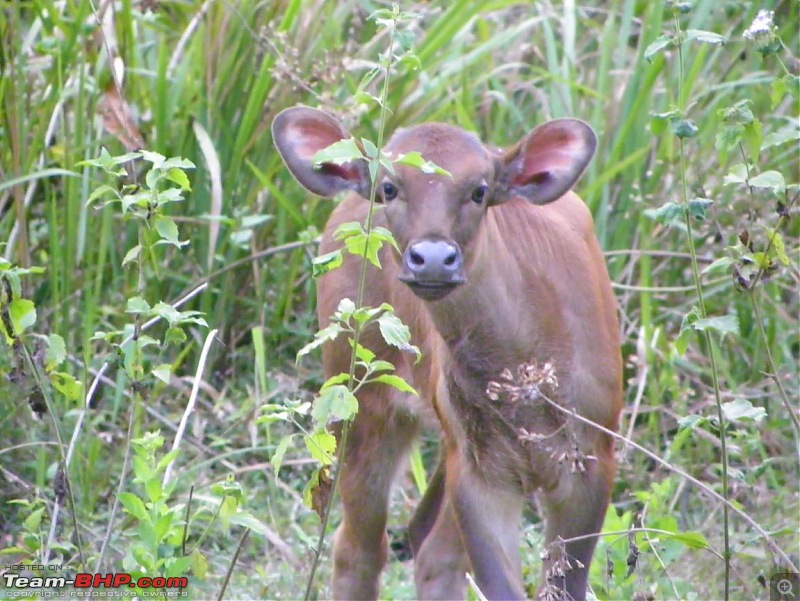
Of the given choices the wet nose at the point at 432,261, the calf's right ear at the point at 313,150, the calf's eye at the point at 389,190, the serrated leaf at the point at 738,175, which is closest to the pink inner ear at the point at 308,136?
the calf's right ear at the point at 313,150

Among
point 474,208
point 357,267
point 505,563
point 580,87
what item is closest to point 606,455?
point 505,563

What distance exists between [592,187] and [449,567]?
1.95m

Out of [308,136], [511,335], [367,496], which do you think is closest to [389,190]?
[308,136]

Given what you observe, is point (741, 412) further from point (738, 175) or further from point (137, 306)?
point (137, 306)

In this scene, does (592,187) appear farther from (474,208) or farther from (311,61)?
(474,208)

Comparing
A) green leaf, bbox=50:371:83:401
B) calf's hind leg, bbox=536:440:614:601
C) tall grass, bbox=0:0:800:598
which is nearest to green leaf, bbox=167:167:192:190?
green leaf, bbox=50:371:83:401

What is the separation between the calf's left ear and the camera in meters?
4.52

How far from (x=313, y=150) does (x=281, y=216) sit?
6.76 ft

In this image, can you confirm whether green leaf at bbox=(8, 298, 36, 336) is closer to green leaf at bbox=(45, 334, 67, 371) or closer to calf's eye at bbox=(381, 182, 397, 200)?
green leaf at bbox=(45, 334, 67, 371)

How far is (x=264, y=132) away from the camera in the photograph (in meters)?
6.71

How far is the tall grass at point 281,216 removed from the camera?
226 inches

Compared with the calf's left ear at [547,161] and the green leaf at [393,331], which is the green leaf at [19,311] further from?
the calf's left ear at [547,161]

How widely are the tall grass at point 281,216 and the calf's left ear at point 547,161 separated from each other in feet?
4.64

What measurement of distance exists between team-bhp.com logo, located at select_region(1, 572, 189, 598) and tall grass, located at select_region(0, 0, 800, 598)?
110cm
